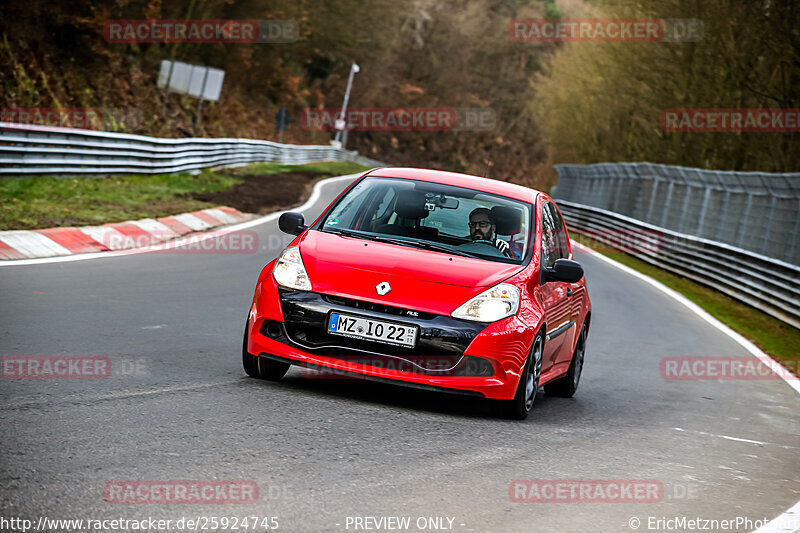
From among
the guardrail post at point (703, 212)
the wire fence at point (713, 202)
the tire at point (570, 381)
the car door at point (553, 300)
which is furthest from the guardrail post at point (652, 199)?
the car door at point (553, 300)

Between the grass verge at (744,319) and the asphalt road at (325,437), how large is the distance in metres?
4.73

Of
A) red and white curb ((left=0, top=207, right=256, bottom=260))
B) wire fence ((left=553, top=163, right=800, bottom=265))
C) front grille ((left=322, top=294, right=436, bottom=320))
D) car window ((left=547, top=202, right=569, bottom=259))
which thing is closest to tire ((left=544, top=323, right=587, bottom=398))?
car window ((left=547, top=202, right=569, bottom=259))

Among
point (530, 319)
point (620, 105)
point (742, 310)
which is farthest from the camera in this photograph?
point (620, 105)

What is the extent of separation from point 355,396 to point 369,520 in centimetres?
268

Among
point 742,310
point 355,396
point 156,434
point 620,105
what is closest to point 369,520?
point 156,434

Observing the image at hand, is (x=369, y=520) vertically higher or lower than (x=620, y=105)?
lower

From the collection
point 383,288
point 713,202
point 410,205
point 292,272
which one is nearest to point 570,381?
point 410,205

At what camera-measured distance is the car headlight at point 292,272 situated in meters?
6.95

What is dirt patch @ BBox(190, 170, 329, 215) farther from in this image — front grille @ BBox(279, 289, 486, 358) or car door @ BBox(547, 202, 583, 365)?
front grille @ BBox(279, 289, 486, 358)

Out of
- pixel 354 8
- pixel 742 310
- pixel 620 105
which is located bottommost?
pixel 742 310

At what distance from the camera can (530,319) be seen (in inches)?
279

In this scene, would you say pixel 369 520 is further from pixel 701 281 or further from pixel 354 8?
pixel 354 8

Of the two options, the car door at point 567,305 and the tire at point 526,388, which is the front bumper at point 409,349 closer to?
the tire at point 526,388

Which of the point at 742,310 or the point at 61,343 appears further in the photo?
the point at 742,310
